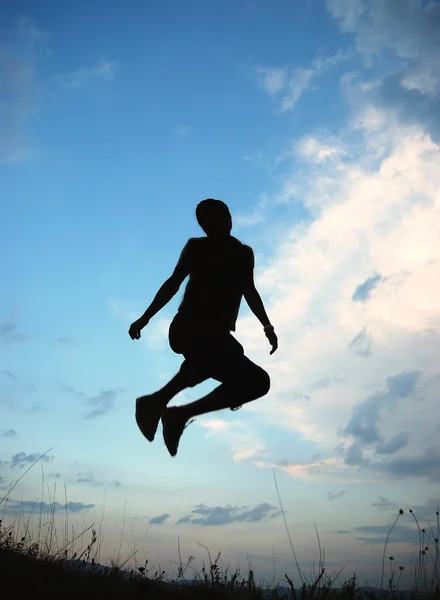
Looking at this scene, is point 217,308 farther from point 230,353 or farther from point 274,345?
point 274,345

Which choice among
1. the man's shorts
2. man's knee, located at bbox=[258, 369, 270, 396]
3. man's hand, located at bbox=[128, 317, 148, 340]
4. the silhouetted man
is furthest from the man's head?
man's knee, located at bbox=[258, 369, 270, 396]

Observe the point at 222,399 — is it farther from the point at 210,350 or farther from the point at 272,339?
the point at 272,339

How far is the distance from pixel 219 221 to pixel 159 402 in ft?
6.31

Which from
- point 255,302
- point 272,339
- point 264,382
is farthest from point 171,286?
point 264,382

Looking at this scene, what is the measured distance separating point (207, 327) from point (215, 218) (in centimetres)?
111

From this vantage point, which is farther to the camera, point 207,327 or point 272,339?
point 272,339

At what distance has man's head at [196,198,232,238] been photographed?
5562 millimetres

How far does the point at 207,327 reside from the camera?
524cm

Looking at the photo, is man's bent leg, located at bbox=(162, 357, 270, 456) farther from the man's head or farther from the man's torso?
the man's head

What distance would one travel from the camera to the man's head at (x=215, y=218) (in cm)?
556

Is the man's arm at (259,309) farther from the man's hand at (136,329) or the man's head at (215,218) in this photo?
the man's hand at (136,329)

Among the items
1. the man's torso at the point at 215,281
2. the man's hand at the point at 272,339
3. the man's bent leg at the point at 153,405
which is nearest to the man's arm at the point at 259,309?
the man's hand at the point at 272,339

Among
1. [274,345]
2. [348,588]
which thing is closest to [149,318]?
[274,345]

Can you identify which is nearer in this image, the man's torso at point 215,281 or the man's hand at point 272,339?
the man's torso at point 215,281
